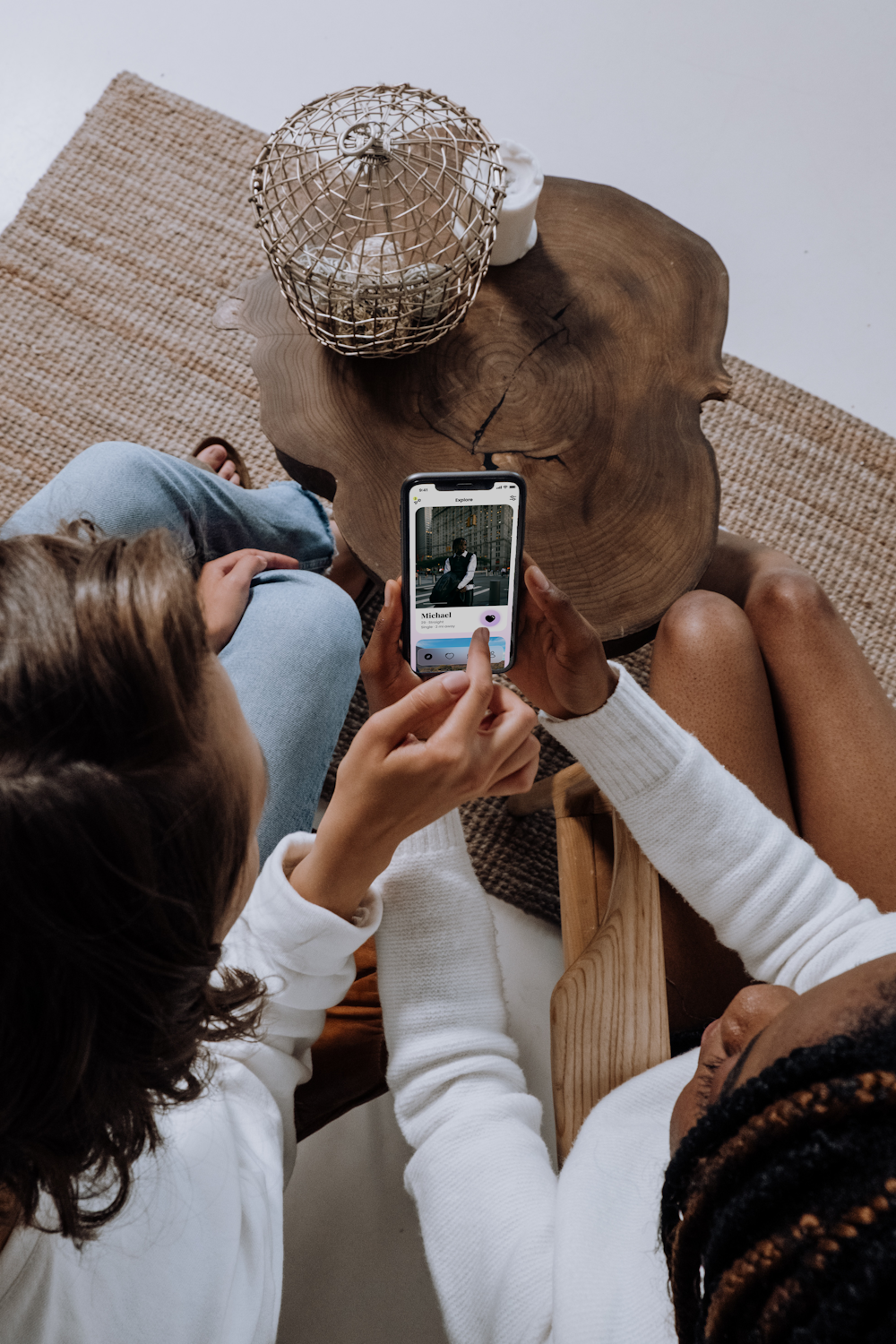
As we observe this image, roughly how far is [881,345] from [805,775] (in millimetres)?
1042

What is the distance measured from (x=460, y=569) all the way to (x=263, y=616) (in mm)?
283

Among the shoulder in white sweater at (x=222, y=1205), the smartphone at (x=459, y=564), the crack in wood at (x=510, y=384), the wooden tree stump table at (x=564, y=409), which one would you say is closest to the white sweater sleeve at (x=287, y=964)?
the shoulder in white sweater at (x=222, y=1205)

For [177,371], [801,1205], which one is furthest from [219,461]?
[801,1205]

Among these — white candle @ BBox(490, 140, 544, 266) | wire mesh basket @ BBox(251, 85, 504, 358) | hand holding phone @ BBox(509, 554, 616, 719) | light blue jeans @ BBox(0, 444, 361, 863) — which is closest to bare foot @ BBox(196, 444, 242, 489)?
light blue jeans @ BBox(0, 444, 361, 863)

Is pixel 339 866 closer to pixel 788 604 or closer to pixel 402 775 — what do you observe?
pixel 402 775

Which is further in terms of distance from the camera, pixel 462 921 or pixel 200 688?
pixel 462 921

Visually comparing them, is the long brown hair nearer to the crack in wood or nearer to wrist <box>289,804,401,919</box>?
wrist <box>289,804,401,919</box>

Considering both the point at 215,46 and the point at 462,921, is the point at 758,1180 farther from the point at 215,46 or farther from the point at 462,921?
the point at 215,46

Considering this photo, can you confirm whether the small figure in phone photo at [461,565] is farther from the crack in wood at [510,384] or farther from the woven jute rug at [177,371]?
the woven jute rug at [177,371]

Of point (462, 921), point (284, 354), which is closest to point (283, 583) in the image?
point (284, 354)

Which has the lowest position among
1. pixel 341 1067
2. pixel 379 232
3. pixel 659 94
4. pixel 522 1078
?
pixel 341 1067

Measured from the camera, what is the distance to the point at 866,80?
5.35 ft

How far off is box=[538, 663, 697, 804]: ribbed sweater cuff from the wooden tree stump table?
13 centimetres

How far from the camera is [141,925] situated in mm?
403
